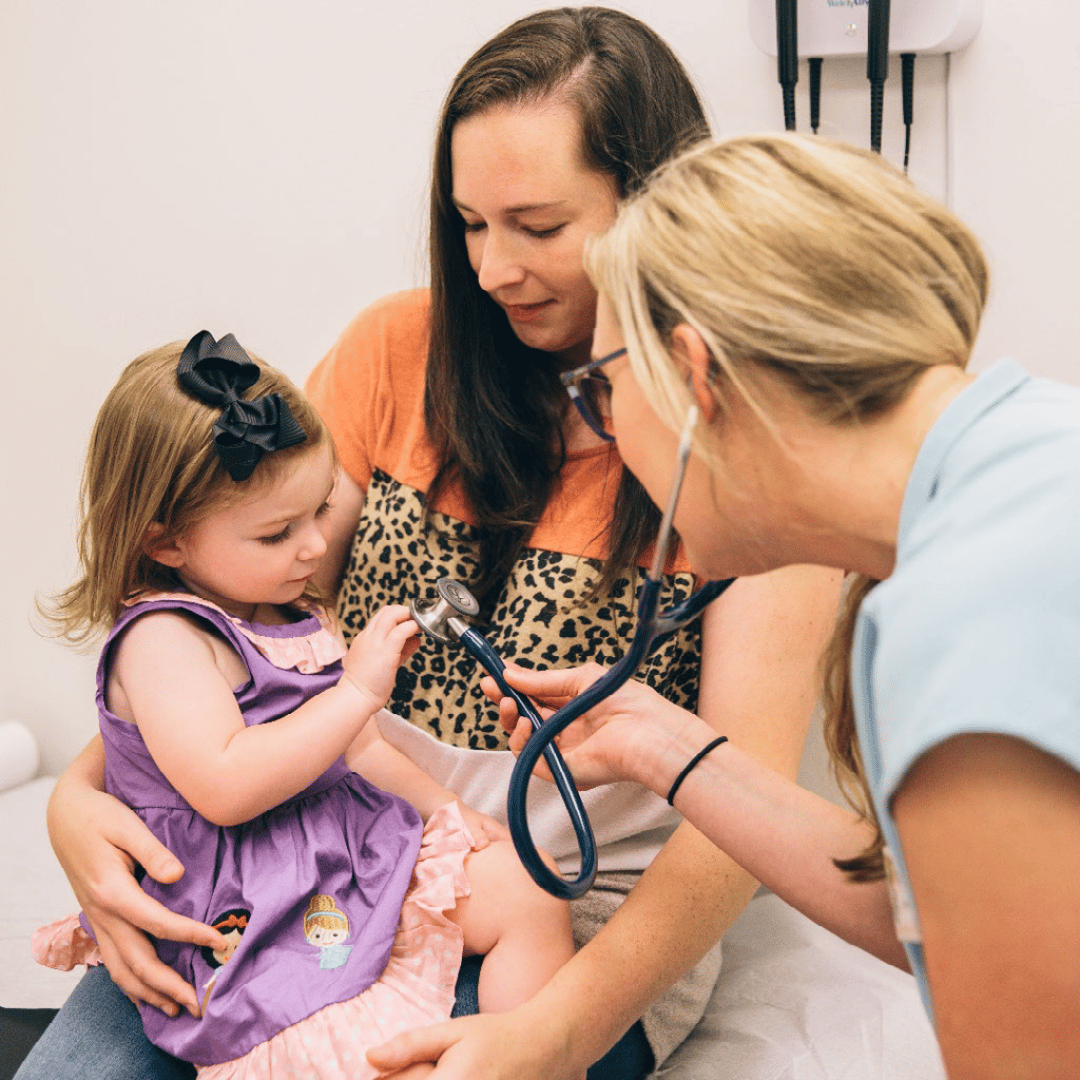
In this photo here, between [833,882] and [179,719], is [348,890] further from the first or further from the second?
[833,882]

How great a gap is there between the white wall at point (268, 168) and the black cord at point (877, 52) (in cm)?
7

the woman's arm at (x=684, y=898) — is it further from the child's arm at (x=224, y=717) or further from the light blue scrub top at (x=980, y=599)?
the light blue scrub top at (x=980, y=599)

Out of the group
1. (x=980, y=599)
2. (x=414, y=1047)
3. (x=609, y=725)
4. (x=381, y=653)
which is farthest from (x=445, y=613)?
(x=980, y=599)

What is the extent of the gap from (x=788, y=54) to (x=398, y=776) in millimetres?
987

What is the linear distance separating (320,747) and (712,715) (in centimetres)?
42

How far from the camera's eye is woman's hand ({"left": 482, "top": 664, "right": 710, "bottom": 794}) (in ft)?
3.64

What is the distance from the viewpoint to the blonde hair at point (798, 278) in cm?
75

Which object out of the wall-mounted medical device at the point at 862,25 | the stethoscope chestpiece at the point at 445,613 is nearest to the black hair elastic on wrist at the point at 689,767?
the stethoscope chestpiece at the point at 445,613

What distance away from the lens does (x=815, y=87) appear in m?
1.46

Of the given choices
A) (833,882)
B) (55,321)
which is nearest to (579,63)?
(833,882)

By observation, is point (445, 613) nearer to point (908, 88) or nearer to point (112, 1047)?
point (112, 1047)

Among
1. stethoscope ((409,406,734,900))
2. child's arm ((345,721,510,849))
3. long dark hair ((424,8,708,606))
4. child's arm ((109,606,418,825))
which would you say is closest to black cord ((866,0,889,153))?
long dark hair ((424,8,708,606))

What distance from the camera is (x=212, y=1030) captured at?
43.2 inches

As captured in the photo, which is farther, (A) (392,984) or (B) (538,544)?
(B) (538,544)
